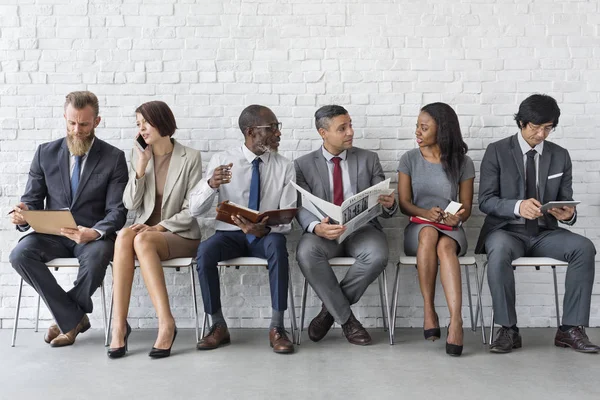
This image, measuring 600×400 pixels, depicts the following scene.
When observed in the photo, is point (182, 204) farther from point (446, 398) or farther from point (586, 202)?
point (586, 202)

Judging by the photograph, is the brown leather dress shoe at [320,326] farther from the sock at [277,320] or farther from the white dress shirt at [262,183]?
the white dress shirt at [262,183]

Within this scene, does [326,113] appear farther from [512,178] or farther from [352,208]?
[512,178]

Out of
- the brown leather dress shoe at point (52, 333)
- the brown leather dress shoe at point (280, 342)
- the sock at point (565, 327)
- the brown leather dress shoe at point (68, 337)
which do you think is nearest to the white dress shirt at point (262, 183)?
the brown leather dress shoe at point (280, 342)

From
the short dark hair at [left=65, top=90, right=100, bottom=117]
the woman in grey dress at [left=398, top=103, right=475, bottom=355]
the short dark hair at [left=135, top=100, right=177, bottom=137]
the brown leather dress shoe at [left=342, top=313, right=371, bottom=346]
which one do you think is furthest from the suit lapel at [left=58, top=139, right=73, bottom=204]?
the woman in grey dress at [left=398, top=103, right=475, bottom=355]

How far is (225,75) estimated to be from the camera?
15.4 ft

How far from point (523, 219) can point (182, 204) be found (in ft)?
6.89

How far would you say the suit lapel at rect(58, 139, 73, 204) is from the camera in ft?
14.1

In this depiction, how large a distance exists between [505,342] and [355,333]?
33.7 inches

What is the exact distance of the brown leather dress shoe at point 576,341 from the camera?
3.83 metres

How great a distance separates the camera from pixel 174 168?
430 cm

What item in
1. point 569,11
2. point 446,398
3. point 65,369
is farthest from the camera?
point 569,11

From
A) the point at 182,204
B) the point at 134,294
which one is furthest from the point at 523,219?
the point at 134,294

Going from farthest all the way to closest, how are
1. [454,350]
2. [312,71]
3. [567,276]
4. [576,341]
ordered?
[312,71]
[567,276]
[576,341]
[454,350]

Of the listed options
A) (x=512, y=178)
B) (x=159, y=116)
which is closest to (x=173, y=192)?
(x=159, y=116)
